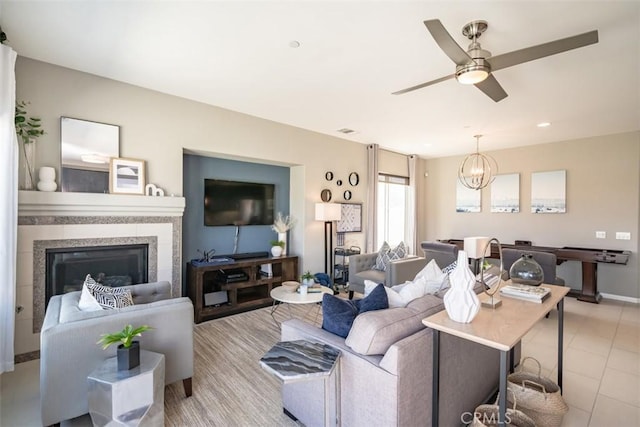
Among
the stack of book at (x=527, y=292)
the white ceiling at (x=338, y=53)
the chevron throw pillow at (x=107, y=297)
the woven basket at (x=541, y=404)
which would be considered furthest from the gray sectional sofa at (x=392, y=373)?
the white ceiling at (x=338, y=53)

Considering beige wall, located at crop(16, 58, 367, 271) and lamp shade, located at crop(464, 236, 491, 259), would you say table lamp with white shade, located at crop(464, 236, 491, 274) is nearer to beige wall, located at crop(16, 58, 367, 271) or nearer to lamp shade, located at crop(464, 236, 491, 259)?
lamp shade, located at crop(464, 236, 491, 259)

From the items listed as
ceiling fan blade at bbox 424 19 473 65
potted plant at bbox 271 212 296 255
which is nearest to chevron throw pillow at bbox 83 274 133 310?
potted plant at bbox 271 212 296 255

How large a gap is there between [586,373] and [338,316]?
2517 mm

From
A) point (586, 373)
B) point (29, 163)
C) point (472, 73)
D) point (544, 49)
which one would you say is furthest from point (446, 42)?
point (29, 163)

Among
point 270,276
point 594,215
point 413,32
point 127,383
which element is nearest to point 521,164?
point 594,215

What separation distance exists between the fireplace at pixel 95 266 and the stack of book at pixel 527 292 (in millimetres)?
3542

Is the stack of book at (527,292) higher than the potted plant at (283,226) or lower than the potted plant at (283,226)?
lower

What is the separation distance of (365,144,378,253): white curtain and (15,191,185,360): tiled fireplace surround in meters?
3.56

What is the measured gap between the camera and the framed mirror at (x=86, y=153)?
295cm

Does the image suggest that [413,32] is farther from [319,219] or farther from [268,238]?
[268,238]

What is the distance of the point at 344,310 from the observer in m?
1.91

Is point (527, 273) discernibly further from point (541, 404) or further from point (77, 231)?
point (77, 231)

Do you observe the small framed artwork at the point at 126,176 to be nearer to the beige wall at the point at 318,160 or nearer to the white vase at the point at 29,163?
the beige wall at the point at 318,160

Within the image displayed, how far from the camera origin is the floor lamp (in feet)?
16.1
